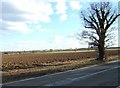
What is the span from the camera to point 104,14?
39.6 meters

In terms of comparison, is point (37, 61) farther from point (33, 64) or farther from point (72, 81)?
point (72, 81)

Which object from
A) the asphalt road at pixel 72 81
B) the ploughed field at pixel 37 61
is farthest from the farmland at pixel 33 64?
the asphalt road at pixel 72 81

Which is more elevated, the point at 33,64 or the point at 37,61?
the point at 37,61

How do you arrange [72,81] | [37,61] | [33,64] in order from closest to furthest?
[72,81] → [33,64] → [37,61]

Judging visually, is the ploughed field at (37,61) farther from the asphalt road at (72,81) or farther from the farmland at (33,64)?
the asphalt road at (72,81)

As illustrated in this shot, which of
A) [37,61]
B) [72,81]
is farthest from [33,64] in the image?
[72,81]

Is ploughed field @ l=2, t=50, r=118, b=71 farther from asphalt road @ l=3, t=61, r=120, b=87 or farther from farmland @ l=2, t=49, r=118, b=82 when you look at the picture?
asphalt road @ l=3, t=61, r=120, b=87

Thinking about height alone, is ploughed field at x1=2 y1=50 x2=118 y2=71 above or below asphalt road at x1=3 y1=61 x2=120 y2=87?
above

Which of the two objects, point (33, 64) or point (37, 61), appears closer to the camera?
point (33, 64)

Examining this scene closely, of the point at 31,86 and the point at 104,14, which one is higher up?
the point at 104,14

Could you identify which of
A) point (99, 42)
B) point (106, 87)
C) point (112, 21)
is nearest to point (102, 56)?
point (99, 42)

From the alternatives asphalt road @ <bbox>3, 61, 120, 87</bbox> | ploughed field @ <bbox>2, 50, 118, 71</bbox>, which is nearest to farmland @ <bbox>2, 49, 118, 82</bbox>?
ploughed field @ <bbox>2, 50, 118, 71</bbox>

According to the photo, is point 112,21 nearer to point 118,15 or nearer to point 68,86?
point 118,15

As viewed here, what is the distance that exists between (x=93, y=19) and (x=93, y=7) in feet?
5.02
